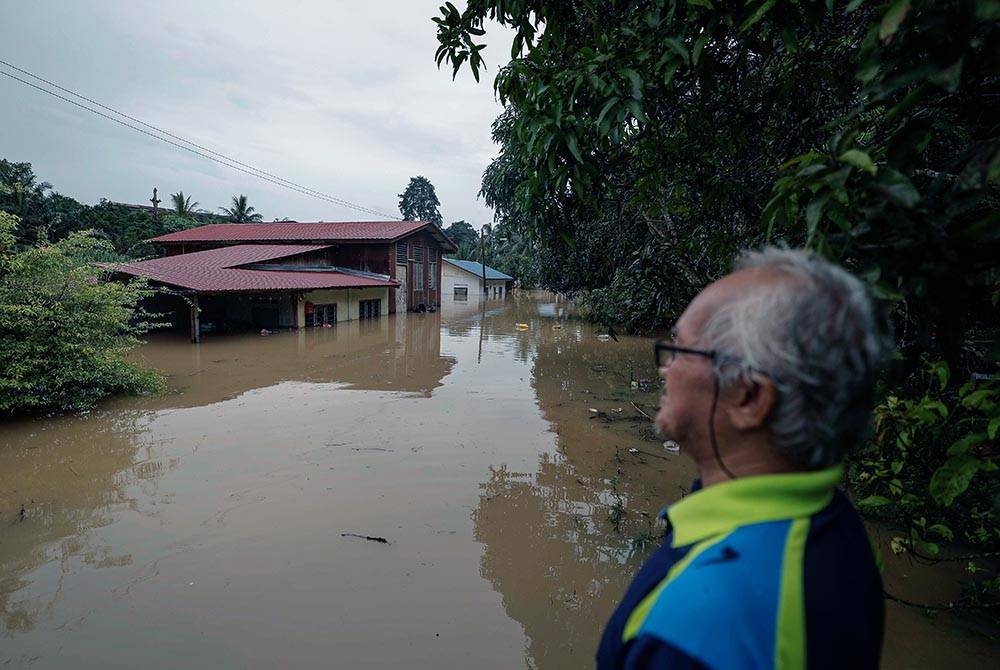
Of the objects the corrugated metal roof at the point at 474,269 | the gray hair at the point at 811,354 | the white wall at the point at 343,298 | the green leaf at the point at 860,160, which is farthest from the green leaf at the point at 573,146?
the corrugated metal roof at the point at 474,269

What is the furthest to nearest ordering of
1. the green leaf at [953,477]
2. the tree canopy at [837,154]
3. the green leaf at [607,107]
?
the green leaf at [607,107] → the green leaf at [953,477] → the tree canopy at [837,154]

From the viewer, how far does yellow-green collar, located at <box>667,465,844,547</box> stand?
2.87 ft

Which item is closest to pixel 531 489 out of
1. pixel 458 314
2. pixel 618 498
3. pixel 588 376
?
pixel 618 498

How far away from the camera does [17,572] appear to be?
426 cm

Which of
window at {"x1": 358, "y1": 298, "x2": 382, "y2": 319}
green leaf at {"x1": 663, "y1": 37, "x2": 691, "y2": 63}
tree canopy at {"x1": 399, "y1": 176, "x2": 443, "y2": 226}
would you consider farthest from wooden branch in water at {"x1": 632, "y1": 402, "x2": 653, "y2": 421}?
tree canopy at {"x1": 399, "y1": 176, "x2": 443, "y2": 226}

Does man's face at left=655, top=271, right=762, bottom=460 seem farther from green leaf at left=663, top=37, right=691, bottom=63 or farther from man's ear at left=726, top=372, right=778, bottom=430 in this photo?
green leaf at left=663, top=37, right=691, bottom=63

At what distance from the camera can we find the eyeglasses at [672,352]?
981mm

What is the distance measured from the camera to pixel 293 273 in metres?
22.0

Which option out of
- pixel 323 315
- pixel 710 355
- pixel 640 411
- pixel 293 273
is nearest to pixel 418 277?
pixel 293 273

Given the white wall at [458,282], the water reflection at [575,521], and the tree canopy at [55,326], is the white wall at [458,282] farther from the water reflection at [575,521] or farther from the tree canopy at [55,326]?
the tree canopy at [55,326]

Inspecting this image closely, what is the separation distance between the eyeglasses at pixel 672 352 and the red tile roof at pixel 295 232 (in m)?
26.0

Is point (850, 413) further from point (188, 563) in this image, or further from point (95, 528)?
point (95, 528)

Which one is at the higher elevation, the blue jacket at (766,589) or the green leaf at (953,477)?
the blue jacket at (766,589)

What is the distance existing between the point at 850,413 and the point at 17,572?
233 inches
